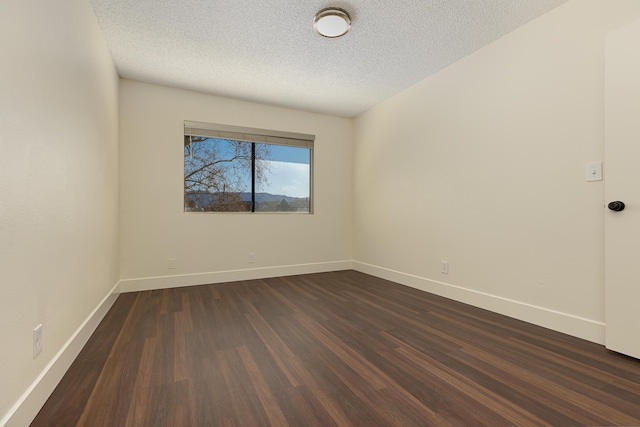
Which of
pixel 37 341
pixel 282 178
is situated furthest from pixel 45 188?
pixel 282 178

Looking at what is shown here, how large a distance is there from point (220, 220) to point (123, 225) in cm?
105

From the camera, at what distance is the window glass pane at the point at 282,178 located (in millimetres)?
4082

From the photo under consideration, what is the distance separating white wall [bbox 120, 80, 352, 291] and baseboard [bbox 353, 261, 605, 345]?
155cm

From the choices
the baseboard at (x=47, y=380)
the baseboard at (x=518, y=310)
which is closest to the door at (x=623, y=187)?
the baseboard at (x=518, y=310)

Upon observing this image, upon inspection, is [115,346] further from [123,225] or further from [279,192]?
[279,192]

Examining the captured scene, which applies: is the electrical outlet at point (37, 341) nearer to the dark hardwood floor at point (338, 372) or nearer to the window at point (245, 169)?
the dark hardwood floor at point (338, 372)

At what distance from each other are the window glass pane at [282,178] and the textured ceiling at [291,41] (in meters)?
0.88

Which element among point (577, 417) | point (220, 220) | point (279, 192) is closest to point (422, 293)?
point (577, 417)

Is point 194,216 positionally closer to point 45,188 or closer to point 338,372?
point 45,188

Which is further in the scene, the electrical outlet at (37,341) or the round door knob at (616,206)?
the round door knob at (616,206)

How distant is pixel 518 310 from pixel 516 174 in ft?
3.68

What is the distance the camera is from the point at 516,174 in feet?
7.88

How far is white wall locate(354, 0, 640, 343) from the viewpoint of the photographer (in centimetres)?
199

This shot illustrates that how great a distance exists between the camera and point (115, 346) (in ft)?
6.28
